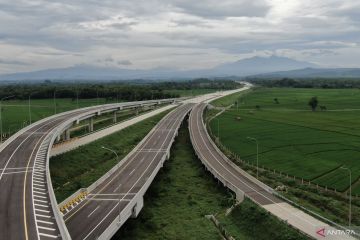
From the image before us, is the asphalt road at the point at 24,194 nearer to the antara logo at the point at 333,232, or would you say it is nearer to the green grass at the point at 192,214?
the green grass at the point at 192,214

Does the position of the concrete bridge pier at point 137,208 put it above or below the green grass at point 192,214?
above

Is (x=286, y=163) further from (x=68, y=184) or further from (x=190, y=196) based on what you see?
(x=68, y=184)

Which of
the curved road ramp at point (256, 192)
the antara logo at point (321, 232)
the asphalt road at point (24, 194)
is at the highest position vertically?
the asphalt road at point (24, 194)

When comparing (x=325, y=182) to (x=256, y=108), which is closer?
(x=325, y=182)

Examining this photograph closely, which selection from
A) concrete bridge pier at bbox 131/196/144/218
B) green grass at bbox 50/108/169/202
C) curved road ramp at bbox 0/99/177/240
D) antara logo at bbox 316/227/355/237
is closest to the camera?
curved road ramp at bbox 0/99/177/240

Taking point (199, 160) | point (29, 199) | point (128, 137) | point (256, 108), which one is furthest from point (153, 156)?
point (256, 108)

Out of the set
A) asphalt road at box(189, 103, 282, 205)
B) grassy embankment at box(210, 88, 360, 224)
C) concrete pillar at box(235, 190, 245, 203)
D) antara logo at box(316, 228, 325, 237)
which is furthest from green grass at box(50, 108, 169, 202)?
antara logo at box(316, 228, 325, 237)

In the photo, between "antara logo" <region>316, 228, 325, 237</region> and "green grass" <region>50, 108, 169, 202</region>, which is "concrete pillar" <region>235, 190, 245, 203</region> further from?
"green grass" <region>50, 108, 169, 202</region>

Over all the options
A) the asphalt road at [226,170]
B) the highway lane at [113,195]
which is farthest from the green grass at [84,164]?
the asphalt road at [226,170]
